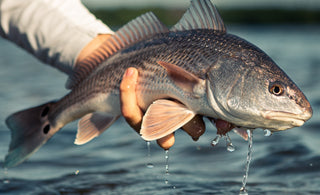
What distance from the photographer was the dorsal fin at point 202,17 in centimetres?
301

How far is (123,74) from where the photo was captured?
320 cm

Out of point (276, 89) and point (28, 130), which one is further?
point (28, 130)

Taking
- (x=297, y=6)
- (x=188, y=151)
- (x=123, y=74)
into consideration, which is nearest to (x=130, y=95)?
(x=123, y=74)

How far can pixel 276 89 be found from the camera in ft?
8.45

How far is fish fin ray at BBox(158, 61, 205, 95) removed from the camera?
8.93 feet

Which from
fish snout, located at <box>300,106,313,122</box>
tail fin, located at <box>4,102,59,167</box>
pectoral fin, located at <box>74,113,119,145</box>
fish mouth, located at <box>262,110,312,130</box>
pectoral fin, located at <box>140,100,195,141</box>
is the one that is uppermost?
fish snout, located at <box>300,106,313,122</box>

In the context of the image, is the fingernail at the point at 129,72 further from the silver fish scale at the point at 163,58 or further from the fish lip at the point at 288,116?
the fish lip at the point at 288,116

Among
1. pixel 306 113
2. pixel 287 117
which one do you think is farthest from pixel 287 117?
pixel 306 113

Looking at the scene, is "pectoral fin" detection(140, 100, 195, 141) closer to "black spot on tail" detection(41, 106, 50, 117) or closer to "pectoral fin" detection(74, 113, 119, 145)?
"pectoral fin" detection(74, 113, 119, 145)

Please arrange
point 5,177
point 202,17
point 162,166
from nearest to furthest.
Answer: point 202,17, point 5,177, point 162,166

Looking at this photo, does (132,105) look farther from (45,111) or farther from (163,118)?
(45,111)

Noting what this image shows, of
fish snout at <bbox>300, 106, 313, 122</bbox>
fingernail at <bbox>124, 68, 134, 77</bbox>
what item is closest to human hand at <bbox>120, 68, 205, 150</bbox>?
fingernail at <bbox>124, 68, 134, 77</bbox>

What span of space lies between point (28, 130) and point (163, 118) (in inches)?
55.6

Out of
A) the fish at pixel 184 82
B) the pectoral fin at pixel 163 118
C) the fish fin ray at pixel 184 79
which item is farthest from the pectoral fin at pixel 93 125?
the fish fin ray at pixel 184 79
